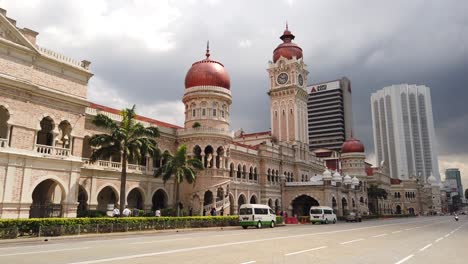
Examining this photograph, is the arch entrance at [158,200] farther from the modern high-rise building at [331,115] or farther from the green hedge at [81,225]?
the modern high-rise building at [331,115]

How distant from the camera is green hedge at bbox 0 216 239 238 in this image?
1919cm

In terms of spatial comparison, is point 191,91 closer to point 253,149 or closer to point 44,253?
point 253,149

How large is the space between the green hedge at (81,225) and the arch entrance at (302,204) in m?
29.0

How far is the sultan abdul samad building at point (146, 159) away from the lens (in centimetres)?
2461

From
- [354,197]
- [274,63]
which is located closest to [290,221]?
[354,197]

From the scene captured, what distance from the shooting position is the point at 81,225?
22.1 metres

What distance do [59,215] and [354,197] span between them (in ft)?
157

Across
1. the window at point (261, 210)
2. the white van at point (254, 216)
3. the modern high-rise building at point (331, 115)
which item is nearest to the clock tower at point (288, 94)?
the window at point (261, 210)

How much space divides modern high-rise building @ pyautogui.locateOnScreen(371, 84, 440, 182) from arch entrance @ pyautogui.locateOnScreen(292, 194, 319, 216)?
131667 mm

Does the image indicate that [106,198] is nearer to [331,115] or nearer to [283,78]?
[283,78]

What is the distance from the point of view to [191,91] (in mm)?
42000

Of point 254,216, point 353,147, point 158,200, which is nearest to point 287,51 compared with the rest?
point 353,147

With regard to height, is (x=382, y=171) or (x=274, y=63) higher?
(x=274, y=63)

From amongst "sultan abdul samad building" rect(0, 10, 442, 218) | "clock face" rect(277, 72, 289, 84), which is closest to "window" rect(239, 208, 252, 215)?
"sultan abdul samad building" rect(0, 10, 442, 218)
